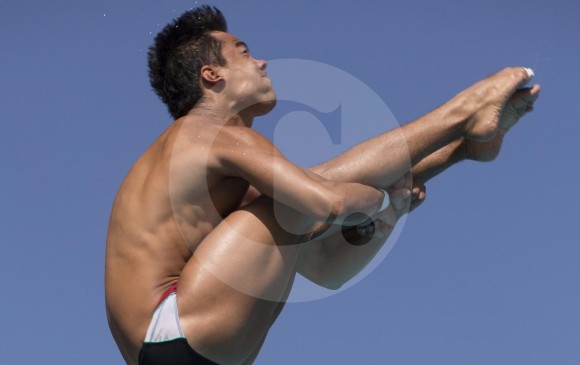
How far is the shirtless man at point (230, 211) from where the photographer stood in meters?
5.40

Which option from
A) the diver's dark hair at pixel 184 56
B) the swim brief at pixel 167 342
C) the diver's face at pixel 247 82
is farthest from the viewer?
the diver's dark hair at pixel 184 56

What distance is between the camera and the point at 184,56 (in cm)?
662

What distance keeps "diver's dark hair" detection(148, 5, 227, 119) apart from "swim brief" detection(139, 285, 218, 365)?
1648 millimetres

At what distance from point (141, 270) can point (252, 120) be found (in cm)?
150

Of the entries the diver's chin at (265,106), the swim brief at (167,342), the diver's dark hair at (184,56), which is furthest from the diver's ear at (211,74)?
→ the swim brief at (167,342)

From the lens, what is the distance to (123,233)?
18.8 ft

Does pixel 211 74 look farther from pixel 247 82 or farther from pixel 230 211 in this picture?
pixel 230 211

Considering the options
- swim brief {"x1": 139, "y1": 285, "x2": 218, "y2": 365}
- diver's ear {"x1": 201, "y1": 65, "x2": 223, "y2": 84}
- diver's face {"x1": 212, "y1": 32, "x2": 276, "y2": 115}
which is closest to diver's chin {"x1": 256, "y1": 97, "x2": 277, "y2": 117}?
diver's face {"x1": 212, "y1": 32, "x2": 276, "y2": 115}

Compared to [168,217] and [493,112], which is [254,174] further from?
[493,112]

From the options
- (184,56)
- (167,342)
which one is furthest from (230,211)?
(184,56)

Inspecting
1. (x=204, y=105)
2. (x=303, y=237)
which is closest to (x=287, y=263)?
(x=303, y=237)

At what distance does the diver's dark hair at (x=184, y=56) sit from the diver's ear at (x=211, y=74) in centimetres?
4

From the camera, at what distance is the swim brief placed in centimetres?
537

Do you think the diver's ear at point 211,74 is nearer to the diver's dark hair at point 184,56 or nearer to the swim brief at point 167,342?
the diver's dark hair at point 184,56
